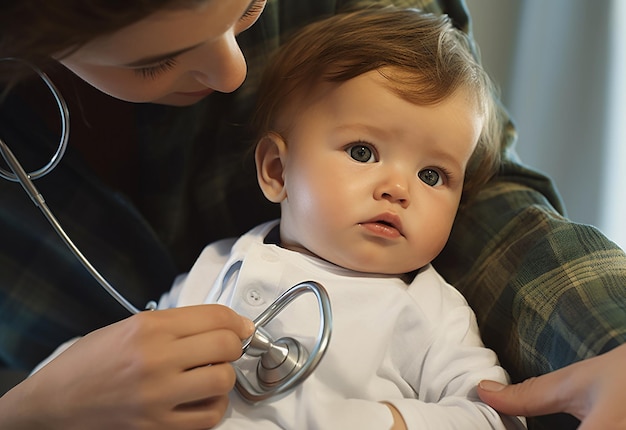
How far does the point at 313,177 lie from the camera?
1.03m

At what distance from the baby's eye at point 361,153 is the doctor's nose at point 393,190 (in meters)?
0.05

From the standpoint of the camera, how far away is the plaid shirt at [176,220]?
1049 millimetres

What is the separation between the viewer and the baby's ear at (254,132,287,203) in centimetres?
112

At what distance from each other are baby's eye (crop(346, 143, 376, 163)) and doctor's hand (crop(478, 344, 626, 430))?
1.12 feet

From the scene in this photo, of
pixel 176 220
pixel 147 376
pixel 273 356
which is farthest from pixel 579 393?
pixel 176 220

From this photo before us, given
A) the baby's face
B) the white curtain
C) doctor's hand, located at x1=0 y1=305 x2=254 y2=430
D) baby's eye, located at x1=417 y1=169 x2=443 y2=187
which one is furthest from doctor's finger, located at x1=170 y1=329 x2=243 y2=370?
the white curtain

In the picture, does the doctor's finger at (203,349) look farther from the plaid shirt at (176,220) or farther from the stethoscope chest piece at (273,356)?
the plaid shirt at (176,220)

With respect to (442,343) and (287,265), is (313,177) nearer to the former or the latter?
(287,265)

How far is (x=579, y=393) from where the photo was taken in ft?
2.60

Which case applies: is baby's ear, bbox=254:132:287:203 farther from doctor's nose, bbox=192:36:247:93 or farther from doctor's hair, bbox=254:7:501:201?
doctor's nose, bbox=192:36:247:93

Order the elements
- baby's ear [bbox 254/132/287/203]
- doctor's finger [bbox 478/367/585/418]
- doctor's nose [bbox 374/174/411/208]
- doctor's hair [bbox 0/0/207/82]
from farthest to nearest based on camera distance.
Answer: baby's ear [bbox 254/132/287/203], doctor's nose [bbox 374/174/411/208], doctor's finger [bbox 478/367/585/418], doctor's hair [bbox 0/0/207/82]

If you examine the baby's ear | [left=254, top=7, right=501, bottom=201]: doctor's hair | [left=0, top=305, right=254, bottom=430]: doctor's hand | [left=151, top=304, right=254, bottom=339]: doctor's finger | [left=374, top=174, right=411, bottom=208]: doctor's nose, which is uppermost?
[left=254, top=7, right=501, bottom=201]: doctor's hair

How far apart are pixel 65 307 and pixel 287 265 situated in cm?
44

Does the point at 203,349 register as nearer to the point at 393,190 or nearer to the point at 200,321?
the point at 200,321
